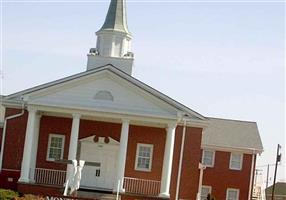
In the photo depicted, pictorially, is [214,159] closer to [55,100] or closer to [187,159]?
[187,159]

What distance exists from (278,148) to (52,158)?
61.4ft

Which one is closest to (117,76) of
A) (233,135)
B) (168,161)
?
(168,161)

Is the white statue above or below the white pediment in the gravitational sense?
below

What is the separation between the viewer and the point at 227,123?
51844 mm

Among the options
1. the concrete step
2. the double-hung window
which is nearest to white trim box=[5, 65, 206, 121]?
the concrete step

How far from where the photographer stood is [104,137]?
→ 37.7m

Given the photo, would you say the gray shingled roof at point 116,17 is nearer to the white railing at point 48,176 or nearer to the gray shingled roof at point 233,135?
the white railing at point 48,176

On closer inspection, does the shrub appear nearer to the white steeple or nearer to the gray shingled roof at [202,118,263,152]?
the white steeple

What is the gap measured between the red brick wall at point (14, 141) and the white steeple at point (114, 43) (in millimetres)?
6242

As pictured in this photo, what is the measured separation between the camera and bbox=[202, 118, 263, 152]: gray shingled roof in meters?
47.3

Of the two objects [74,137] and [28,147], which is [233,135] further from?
[28,147]

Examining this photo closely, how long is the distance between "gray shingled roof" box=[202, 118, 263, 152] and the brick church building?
1035 centimetres

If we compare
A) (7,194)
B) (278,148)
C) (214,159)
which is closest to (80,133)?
(7,194)

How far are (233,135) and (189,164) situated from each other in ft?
43.1
